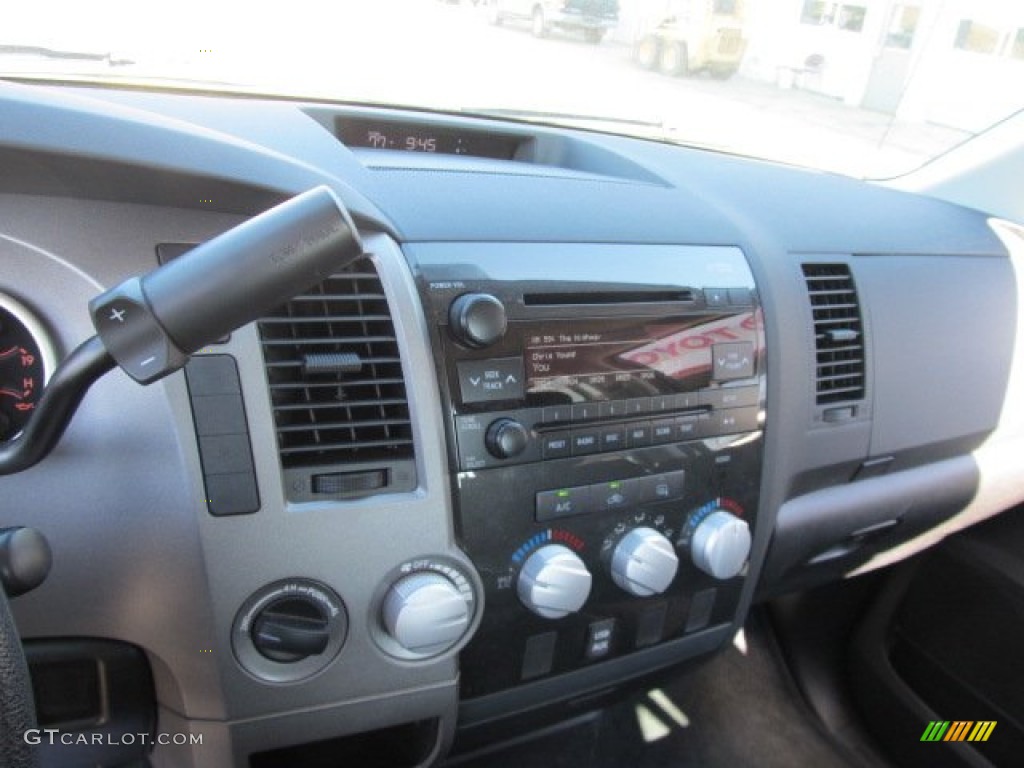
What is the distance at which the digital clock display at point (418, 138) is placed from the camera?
135cm

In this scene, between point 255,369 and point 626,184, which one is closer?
point 255,369

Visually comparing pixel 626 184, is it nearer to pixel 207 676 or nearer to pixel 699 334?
pixel 699 334

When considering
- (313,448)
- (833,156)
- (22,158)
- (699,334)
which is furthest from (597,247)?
(833,156)

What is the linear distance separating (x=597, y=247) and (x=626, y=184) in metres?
0.22

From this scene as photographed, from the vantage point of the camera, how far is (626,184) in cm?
127

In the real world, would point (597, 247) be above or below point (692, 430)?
above

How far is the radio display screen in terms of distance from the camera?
3.38ft

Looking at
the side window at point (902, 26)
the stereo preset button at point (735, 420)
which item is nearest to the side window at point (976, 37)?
the side window at point (902, 26)

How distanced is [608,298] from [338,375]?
376mm

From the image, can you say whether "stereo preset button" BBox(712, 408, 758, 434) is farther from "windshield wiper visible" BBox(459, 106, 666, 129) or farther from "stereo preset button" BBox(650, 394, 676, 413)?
"windshield wiper visible" BBox(459, 106, 666, 129)

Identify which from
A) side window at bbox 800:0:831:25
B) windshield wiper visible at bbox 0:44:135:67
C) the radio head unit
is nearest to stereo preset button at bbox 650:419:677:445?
the radio head unit

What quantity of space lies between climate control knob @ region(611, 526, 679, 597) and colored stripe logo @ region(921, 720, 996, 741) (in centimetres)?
97

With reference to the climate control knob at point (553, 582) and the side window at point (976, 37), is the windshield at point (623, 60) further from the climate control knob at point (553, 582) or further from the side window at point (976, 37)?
the climate control knob at point (553, 582)

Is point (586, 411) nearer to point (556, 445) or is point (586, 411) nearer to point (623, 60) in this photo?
point (556, 445)
